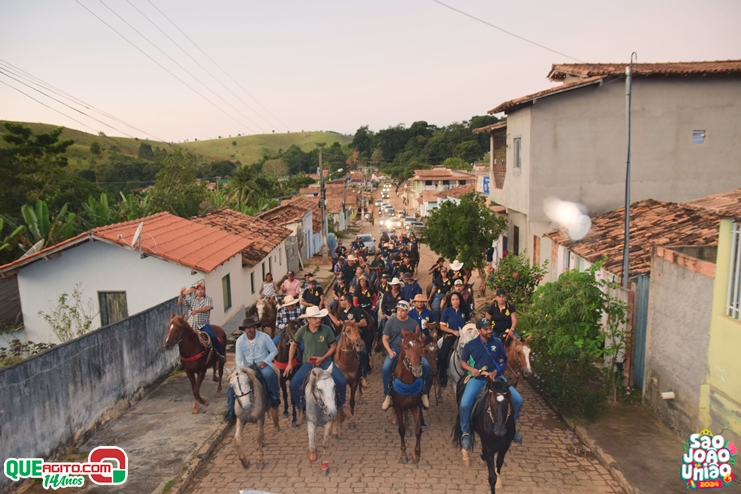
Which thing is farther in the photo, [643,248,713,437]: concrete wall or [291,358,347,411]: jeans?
[291,358,347,411]: jeans

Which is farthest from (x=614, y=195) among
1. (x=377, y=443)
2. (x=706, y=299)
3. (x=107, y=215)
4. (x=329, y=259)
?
(x=329, y=259)

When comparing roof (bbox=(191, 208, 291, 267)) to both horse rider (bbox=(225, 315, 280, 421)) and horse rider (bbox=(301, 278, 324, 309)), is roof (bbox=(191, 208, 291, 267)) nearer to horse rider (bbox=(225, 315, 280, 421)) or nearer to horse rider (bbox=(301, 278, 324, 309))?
horse rider (bbox=(301, 278, 324, 309))

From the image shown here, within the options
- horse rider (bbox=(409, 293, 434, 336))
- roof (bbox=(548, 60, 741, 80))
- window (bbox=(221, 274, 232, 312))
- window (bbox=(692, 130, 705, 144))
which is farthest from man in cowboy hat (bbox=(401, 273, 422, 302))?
window (bbox=(692, 130, 705, 144))

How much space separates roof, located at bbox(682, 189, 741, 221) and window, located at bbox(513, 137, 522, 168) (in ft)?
32.7

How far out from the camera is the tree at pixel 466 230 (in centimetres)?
1991

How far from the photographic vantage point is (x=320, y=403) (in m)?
7.33

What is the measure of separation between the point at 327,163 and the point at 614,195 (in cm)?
11912

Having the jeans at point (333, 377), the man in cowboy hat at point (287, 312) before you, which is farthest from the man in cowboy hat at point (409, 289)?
the jeans at point (333, 377)

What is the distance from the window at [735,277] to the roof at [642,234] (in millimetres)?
2960

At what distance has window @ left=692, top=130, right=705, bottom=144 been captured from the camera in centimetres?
1670

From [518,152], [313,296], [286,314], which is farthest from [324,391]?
[518,152]

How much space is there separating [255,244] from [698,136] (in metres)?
15.7

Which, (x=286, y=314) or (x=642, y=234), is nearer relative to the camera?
(x=286, y=314)

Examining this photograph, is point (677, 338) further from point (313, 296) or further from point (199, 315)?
point (199, 315)
